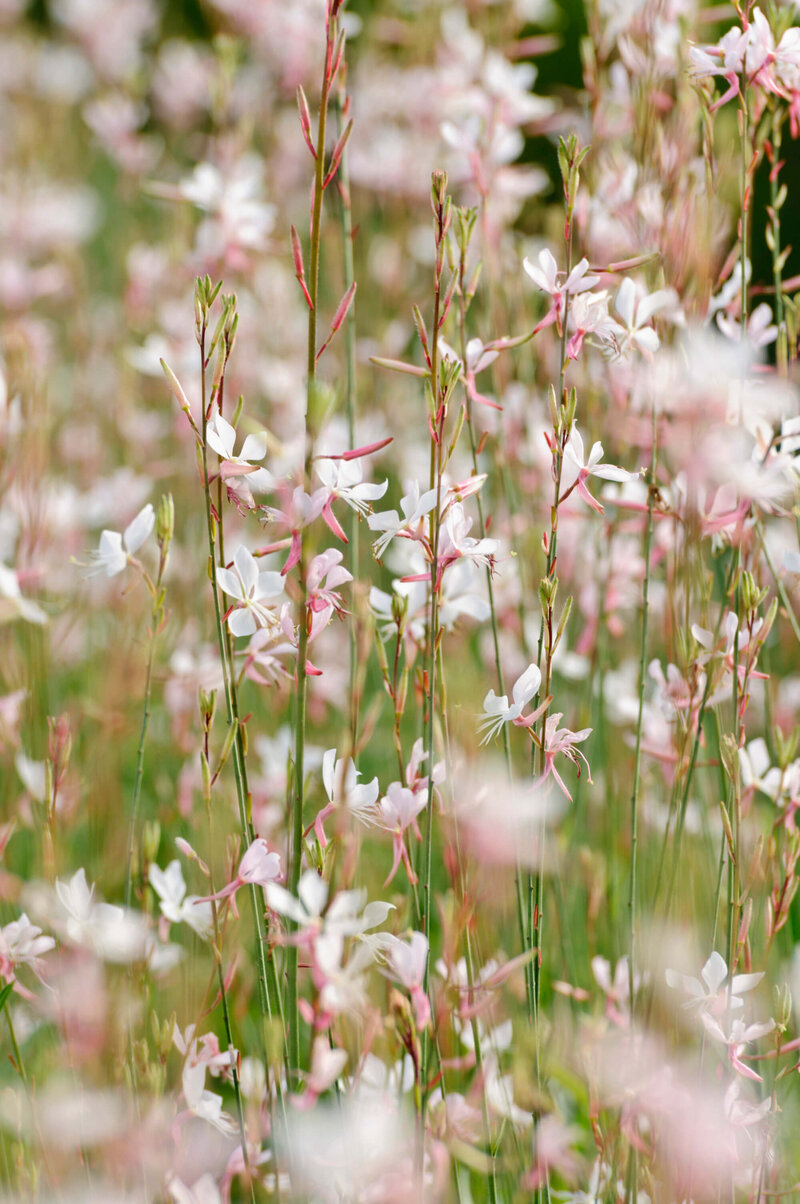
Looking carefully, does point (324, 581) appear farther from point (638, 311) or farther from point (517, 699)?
point (638, 311)

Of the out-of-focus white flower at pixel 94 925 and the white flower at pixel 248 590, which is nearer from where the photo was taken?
the white flower at pixel 248 590

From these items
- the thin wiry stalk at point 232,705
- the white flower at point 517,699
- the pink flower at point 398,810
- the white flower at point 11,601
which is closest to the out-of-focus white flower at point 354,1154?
the thin wiry stalk at point 232,705

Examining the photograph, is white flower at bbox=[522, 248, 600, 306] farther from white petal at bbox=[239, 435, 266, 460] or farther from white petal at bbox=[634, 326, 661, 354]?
white petal at bbox=[239, 435, 266, 460]

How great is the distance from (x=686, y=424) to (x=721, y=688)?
0.97 ft

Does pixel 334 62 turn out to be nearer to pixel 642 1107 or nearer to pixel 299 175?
pixel 642 1107

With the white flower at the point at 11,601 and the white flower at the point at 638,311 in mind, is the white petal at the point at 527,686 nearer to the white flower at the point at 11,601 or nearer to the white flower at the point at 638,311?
the white flower at the point at 638,311

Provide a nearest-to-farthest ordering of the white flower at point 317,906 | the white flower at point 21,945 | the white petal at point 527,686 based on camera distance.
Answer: the white flower at point 317,906
the white petal at point 527,686
the white flower at point 21,945

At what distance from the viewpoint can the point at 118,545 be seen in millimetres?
984

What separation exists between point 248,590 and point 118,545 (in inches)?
8.4

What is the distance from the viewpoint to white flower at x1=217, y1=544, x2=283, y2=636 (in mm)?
792

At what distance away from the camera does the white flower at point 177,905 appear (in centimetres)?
102

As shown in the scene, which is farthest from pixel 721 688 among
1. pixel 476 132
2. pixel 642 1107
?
pixel 476 132

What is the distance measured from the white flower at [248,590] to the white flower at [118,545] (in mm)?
166

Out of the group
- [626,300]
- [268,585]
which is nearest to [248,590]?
[268,585]
